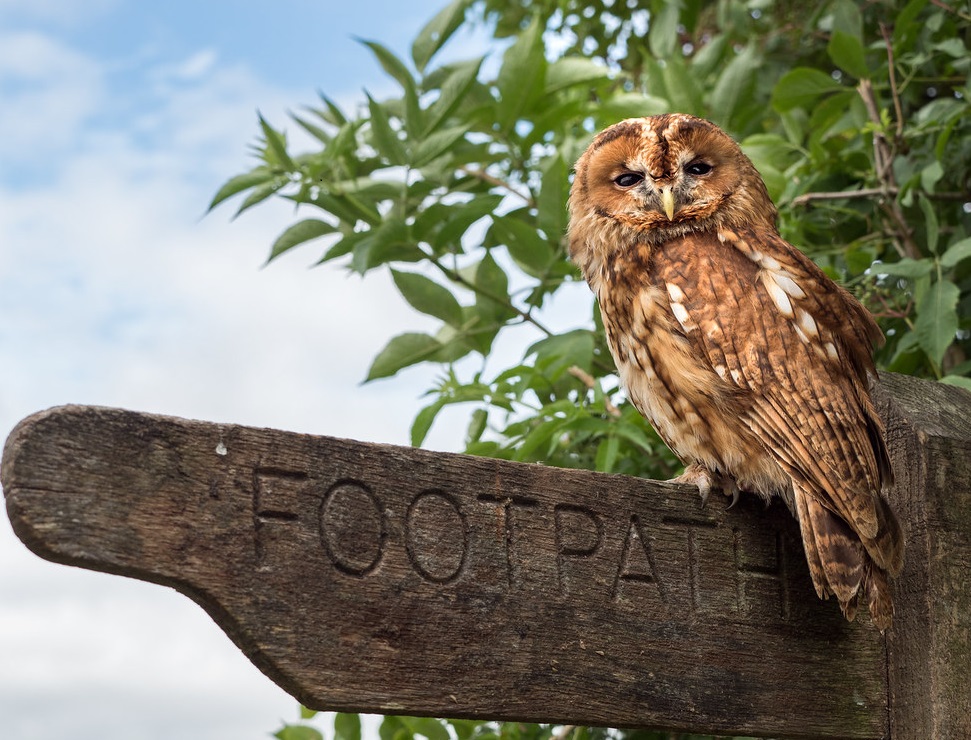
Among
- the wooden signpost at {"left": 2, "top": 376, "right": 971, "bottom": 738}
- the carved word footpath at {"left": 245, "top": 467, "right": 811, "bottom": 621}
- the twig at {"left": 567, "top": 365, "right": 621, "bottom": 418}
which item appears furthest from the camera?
the twig at {"left": 567, "top": 365, "right": 621, "bottom": 418}

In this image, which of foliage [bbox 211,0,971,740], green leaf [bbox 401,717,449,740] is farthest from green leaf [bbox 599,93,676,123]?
green leaf [bbox 401,717,449,740]

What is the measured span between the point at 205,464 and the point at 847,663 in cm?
102

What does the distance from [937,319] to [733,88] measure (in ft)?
3.13

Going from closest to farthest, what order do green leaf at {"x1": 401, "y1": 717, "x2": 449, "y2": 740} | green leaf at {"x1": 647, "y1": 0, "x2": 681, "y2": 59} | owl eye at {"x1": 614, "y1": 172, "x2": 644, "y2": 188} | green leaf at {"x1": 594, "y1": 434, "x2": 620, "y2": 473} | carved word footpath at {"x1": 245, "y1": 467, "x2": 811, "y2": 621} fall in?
carved word footpath at {"x1": 245, "y1": 467, "x2": 811, "y2": 621} < owl eye at {"x1": 614, "y1": 172, "x2": 644, "y2": 188} < green leaf at {"x1": 594, "y1": 434, "x2": 620, "y2": 473} < green leaf at {"x1": 401, "y1": 717, "x2": 449, "y2": 740} < green leaf at {"x1": 647, "y1": 0, "x2": 681, "y2": 59}

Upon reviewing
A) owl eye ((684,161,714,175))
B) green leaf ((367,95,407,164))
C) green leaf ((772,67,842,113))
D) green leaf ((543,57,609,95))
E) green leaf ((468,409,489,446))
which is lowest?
green leaf ((468,409,489,446))

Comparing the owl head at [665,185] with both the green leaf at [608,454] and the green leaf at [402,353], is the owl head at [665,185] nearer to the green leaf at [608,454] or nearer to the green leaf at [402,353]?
the green leaf at [608,454]

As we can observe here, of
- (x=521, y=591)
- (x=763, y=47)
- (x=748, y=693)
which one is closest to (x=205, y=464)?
(x=521, y=591)

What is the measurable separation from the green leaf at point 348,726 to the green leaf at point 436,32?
1557 mm

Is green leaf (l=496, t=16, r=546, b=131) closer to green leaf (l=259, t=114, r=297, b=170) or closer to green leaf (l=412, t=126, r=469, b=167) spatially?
green leaf (l=412, t=126, r=469, b=167)

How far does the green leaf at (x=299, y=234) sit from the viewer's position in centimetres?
254

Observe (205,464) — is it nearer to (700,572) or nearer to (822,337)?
(700,572)

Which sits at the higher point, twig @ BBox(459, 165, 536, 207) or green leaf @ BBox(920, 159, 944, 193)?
twig @ BBox(459, 165, 536, 207)

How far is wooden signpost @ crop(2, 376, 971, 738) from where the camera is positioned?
3.88ft

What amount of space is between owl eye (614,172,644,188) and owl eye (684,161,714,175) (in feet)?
0.27
